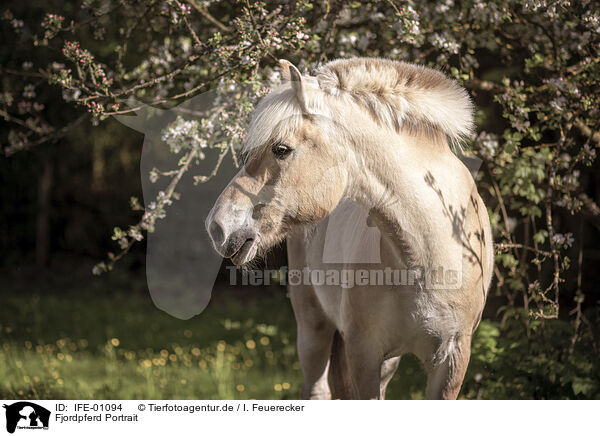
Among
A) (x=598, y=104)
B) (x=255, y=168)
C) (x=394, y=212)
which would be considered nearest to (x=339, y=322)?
(x=394, y=212)

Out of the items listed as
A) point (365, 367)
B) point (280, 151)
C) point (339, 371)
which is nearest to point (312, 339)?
point (339, 371)

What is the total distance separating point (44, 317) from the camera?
25.2 feet

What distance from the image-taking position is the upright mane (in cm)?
257

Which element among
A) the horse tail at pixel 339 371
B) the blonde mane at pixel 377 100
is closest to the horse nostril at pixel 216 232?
the blonde mane at pixel 377 100

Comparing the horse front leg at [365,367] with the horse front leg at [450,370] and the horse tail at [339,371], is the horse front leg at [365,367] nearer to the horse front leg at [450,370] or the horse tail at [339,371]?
the horse front leg at [450,370]

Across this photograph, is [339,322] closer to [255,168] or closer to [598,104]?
[255,168]

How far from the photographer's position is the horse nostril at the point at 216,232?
8.12 ft

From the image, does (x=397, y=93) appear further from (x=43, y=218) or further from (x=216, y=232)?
(x=43, y=218)

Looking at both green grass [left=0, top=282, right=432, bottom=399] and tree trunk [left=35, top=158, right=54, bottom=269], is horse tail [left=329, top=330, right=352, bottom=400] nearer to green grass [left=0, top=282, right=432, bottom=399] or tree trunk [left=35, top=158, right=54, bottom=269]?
green grass [left=0, top=282, right=432, bottom=399]

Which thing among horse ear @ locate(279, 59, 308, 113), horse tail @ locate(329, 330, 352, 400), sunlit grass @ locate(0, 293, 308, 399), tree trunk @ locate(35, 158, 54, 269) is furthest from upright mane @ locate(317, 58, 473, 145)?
tree trunk @ locate(35, 158, 54, 269)
